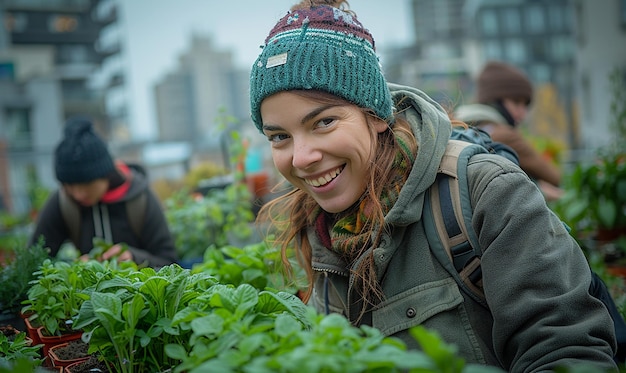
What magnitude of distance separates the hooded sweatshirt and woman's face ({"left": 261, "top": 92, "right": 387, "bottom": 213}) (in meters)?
0.18

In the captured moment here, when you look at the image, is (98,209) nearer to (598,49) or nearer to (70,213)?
(70,213)

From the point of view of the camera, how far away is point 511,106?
490 cm

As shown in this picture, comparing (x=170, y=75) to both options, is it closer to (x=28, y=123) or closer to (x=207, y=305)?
(x=28, y=123)

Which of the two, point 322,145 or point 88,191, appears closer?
point 322,145

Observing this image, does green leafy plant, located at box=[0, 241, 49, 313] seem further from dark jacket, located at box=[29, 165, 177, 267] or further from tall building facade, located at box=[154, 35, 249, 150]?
tall building facade, located at box=[154, 35, 249, 150]

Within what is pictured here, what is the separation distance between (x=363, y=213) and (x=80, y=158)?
2.51 meters


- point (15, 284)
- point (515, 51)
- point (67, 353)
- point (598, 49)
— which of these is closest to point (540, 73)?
point (515, 51)

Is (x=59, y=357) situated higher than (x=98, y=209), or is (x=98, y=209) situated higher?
(x=98, y=209)

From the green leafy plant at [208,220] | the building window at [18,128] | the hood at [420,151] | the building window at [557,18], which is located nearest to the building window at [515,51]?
the building window at [557,18]

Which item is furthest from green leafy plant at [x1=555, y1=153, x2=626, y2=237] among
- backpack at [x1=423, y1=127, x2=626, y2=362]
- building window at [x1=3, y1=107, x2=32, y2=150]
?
building window at [x1=3, y1=107, x2=32, y2=150]

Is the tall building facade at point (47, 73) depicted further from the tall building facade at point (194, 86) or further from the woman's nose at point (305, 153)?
the woman's nose at point (305, 153)

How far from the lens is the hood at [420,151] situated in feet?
5.96

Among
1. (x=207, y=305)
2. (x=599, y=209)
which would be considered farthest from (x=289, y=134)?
(x=599, y=209)

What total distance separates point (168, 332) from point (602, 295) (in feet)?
4.35
